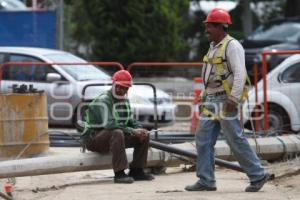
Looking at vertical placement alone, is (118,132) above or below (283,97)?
below

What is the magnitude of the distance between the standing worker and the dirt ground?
0.31 metres

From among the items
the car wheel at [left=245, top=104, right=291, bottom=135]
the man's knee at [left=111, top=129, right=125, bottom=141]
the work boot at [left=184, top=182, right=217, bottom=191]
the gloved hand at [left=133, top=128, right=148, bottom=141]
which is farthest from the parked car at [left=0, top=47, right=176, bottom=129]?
the work boot at [left=184, top=182, right=217, bottom=191]

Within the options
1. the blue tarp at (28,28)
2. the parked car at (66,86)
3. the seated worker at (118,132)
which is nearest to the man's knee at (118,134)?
the seated worker at (118,132)

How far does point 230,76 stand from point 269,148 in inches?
115

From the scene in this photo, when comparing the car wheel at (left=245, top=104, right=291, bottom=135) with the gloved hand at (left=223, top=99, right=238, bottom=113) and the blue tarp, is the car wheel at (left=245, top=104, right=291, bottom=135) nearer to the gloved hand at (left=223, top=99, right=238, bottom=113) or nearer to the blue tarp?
the gloved hand at (left=223, top=99, right=238, bottom=113)

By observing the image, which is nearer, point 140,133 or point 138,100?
point 140,133

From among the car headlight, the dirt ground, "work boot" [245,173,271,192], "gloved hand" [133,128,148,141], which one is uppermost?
the car headlight

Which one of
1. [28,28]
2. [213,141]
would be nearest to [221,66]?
[213,141]

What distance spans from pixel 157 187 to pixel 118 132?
761mm

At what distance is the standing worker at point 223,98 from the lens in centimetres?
841

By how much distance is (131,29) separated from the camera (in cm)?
2358

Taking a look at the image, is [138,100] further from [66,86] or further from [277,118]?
[277,118]

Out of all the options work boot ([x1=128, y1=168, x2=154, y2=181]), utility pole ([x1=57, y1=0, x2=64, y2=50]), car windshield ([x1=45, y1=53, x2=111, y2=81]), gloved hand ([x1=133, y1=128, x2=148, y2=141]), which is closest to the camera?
gloved hand ([x1=133, y1=128, x2=148, y2=141])

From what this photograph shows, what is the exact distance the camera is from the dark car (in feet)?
70.4
